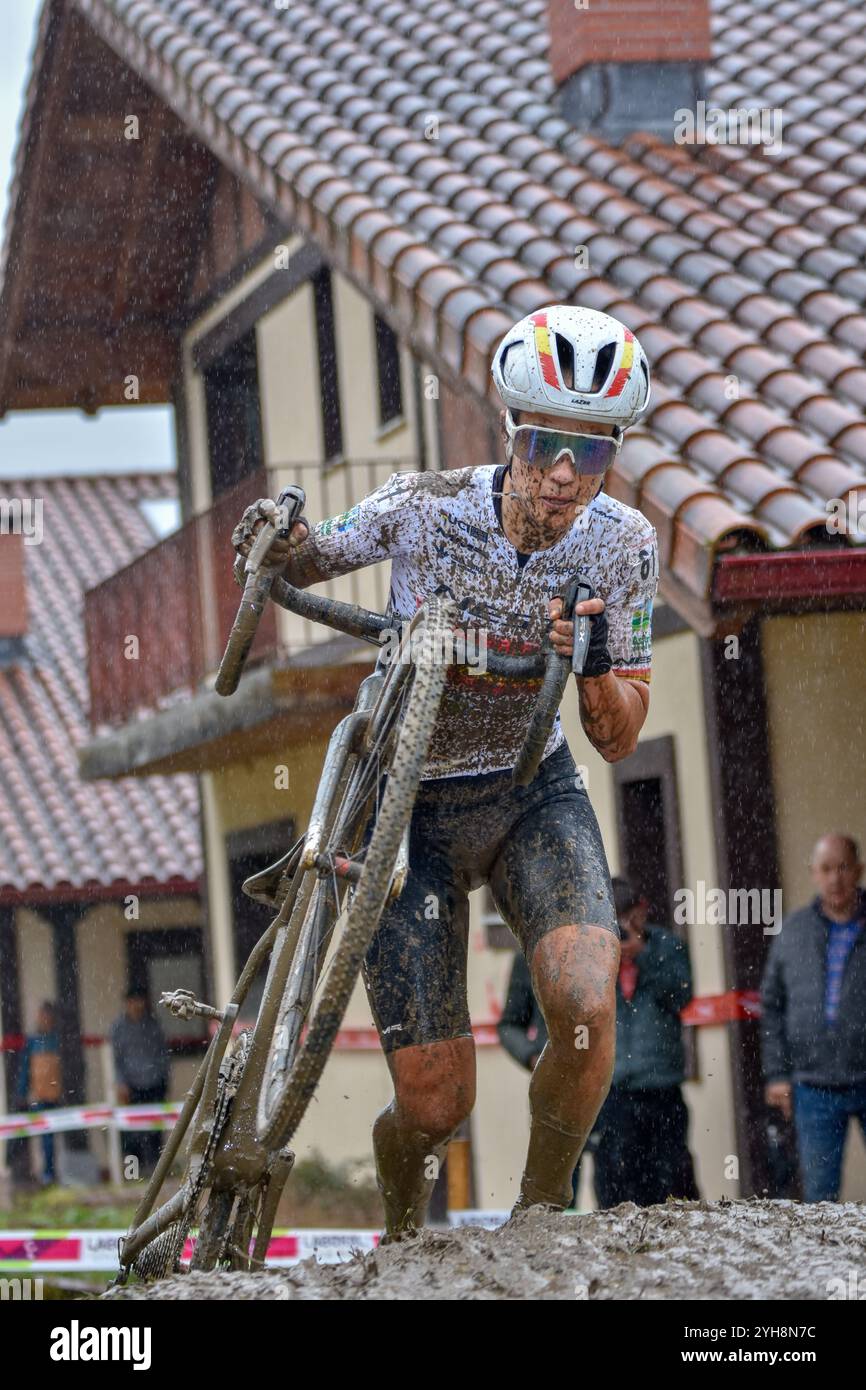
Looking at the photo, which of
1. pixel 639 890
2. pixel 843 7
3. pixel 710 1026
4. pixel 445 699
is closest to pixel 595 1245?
pixel 445 699

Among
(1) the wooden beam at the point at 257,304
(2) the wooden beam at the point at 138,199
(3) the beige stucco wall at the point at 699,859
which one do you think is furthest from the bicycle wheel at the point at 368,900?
(2) the wooden beam at the point at 138,199

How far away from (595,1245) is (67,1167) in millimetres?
20159

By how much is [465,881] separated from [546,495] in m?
1.00

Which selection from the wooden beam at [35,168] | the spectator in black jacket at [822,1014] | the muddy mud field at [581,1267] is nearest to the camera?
the muddy mud field at [581,1267]

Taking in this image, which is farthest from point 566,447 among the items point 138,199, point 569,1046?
point 138,199

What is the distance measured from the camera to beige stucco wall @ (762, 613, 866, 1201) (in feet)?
36.2

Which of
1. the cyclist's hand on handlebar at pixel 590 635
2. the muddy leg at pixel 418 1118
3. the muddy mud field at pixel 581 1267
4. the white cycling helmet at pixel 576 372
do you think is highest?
the white cycling helmet at pixel 576 372

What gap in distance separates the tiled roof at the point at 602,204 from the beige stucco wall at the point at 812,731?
111cm

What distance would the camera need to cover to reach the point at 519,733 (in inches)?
220

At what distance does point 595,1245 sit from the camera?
5051 mm

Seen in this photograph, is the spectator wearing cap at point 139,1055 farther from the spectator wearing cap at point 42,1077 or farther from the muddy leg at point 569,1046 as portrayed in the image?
the muddy leg at point 569,1046

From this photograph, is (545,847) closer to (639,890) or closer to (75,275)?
(639,890)

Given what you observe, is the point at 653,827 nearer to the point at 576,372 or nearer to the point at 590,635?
the point at 576,372

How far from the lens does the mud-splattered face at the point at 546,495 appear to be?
5.22 m
